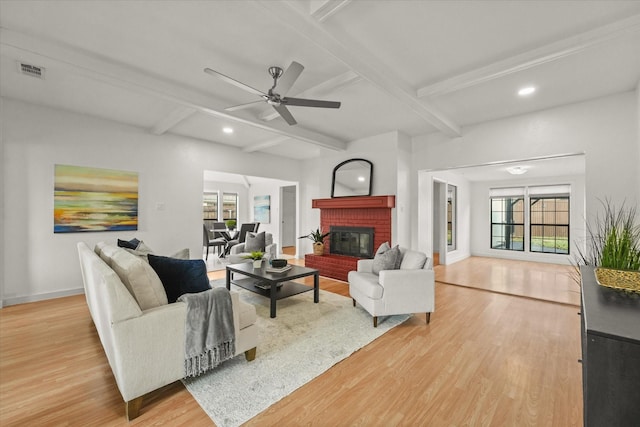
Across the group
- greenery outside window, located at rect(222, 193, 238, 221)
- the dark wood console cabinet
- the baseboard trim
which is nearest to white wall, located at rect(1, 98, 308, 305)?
the baseboard trim

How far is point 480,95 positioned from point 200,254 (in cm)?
531

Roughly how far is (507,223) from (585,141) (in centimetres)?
482

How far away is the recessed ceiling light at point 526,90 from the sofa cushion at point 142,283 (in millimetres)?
4296

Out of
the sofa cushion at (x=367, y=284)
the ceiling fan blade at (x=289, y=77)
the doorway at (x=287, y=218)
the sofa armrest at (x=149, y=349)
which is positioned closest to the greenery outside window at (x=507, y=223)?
the doorway at (x=287, y=218)

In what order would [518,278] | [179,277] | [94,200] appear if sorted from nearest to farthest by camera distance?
[179,277] < [94,200] < [518,278]

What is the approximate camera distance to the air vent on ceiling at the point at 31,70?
277cm

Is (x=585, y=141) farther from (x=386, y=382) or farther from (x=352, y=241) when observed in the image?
(x=386, y=382)

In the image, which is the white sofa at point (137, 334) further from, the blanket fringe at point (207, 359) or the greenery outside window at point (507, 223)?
the greenery outside window at point (507, 223)

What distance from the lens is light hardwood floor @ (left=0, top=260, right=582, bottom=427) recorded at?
1.70 meters

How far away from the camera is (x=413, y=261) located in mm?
3186

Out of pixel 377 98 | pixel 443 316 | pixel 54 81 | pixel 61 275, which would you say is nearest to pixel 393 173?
pixel 377 98

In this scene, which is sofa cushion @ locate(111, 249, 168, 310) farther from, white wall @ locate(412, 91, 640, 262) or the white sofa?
white wall @ locate(412, 91, 640, 262)

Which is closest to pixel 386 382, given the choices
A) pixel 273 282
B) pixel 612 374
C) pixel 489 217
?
pixel 612 374

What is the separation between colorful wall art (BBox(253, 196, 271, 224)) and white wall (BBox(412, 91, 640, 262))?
5988 mm
